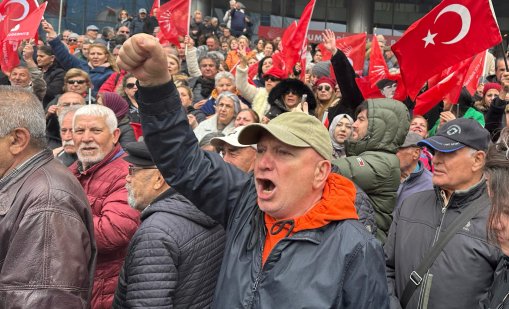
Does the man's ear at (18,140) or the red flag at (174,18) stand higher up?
the red flag at (174,18)

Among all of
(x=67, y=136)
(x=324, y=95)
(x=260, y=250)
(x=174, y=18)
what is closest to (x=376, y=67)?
(x=324, y=95)

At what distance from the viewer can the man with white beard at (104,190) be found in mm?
3559

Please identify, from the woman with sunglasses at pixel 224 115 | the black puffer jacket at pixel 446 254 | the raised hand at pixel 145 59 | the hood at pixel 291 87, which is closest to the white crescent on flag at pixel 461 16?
the hood at pixel 291 87

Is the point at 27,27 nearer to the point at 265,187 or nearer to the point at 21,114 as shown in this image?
the point at 21,114

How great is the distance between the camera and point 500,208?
2.57m

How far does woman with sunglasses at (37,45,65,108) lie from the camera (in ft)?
29.5

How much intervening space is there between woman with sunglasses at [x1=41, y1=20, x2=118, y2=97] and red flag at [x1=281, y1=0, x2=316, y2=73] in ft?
8.67

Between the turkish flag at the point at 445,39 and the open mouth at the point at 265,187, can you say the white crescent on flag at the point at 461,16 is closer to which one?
the turkish flag at the point at 445,39

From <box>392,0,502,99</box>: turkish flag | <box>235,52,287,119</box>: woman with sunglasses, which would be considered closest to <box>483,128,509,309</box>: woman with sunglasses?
<box>392,0,502,99</box>: turkish flag

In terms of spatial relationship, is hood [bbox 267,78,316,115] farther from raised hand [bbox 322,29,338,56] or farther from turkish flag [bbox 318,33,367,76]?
turkish flag [bbox 318,33,367,76]

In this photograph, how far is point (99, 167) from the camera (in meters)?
4.01

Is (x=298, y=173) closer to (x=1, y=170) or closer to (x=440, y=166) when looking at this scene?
(x=1, y=170)

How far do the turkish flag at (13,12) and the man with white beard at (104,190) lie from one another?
16.4 feet

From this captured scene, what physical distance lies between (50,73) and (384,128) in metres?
6.12
